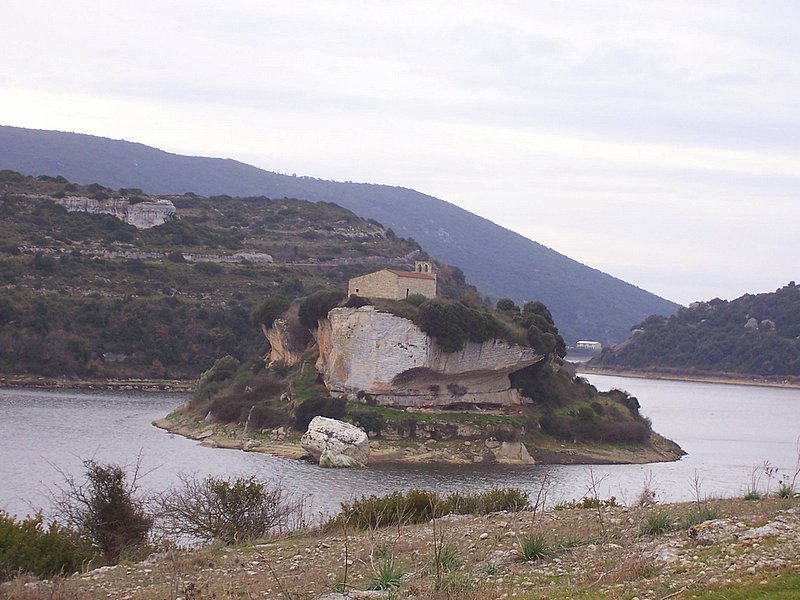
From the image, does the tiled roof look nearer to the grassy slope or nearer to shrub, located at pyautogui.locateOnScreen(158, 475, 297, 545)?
shrub, located at pyautogui.locateOnScreen(158, 475, 297, 545)

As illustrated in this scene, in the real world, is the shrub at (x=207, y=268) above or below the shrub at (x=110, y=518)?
above

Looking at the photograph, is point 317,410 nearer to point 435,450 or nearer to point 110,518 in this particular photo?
point 435,450

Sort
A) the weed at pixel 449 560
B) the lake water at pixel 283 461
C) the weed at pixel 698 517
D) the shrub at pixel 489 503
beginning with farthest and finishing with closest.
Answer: the lake water at pixel 283 461 → the shrub at pixel 489 503 → the weed at pixel 698 517 → the weed at pixel 449 560

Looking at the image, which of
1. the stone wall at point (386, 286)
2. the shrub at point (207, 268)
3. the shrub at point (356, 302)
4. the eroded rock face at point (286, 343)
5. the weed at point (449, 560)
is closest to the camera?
the weed at point (449, 560)

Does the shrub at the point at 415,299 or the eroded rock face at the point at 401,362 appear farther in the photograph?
the shrub at the point at 415,299

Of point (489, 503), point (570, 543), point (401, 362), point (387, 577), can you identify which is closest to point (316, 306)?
point (401, 362)

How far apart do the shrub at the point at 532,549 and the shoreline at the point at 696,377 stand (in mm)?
104110

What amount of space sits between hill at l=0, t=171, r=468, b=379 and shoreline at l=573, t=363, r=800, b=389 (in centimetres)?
3057

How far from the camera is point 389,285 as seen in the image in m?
50.8

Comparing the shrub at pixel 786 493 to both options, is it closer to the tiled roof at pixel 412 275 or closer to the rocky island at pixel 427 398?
the rocky island at pixel 427 398

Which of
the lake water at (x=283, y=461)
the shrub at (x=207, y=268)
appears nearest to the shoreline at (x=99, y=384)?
the lake water at (x=283, y=461)

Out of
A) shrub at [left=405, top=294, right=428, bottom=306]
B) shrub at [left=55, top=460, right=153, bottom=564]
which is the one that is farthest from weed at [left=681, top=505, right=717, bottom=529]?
shrub at [left=405, top=294, right=428, bottom=306]

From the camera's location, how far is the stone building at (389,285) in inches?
1999

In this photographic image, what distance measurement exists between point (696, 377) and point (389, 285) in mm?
80897
